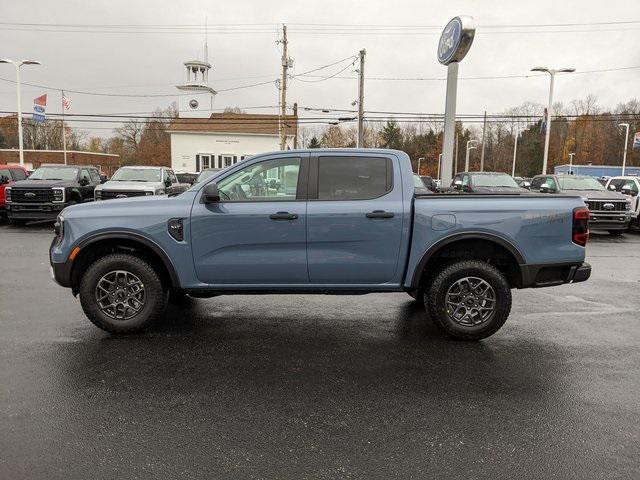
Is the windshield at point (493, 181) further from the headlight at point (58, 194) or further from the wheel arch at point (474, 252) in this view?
the headlight at point (58, 194)

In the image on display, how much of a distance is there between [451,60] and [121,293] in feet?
35.0

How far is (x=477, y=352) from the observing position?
493 centimetres

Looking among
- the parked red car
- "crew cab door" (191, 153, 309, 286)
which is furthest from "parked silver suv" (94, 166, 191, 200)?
"crew cab door" (191, 153, 309, 286)

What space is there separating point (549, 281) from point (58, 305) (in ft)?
19.3

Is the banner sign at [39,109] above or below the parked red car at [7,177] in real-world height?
above

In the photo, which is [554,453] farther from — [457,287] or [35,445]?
[35,445]

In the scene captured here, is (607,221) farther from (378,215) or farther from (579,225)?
(378,215)

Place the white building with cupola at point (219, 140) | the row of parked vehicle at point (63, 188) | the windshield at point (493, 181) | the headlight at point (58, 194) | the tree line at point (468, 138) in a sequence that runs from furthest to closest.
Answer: the tree line at point (468, 138), the white building with cupola at point (219, 140), the windshield at point (493, 181), the headlight at point (58, 194), the row of parked vehicle at point (63, 188)

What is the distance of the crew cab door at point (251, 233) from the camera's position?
5.04 metres

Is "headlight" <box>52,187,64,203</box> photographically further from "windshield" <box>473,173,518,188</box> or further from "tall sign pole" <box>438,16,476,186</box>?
"windshield" <box>473,173,518,188</box>

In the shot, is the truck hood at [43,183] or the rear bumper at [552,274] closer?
the rear bumper at [552,274]

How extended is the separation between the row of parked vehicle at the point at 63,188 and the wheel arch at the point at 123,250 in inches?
360

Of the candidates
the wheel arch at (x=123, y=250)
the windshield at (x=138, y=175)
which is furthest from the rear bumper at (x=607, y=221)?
the wheel arch at (x=123, y=250)

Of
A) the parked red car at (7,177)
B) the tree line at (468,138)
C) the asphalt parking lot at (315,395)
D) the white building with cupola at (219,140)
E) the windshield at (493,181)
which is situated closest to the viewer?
the asphalt parking lot at (315,395)
